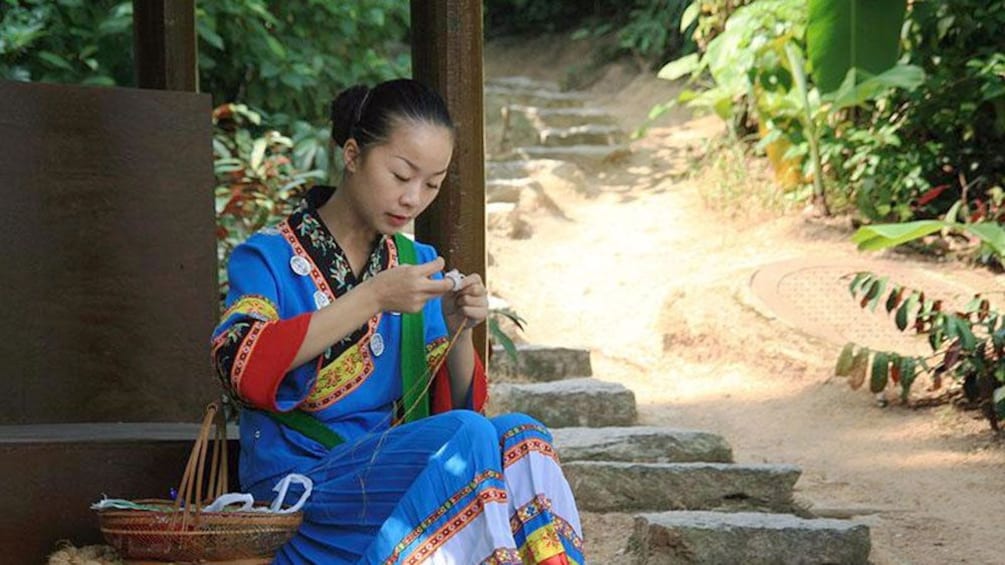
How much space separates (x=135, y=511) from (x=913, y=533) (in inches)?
118

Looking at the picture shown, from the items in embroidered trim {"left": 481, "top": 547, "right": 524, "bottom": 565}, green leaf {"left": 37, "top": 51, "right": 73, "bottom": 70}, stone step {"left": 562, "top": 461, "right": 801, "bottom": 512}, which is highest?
green leaf {"left": 37, "top": 51, "right": 73, "bottom": 70}

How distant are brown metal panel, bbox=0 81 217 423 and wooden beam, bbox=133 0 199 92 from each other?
2.12 ft

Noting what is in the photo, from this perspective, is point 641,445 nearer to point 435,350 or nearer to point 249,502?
point 435,350

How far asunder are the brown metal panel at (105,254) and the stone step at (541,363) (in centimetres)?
260

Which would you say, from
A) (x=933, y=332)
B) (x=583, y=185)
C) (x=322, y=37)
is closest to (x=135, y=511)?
(x=933, y=332)

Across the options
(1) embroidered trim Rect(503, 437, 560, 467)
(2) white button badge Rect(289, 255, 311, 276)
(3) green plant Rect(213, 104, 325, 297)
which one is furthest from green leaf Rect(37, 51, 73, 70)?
(1) embroidered trim Rect(503, 437, 560, 467)

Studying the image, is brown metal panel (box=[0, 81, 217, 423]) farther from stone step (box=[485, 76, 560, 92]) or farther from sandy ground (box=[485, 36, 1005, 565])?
stone step (box=[485, 76, 560, 92])

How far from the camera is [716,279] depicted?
26.3ft

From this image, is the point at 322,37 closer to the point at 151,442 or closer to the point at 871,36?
the point at 871,36

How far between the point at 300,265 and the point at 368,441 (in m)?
0.39

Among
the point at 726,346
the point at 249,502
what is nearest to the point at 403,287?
the point at 249,502

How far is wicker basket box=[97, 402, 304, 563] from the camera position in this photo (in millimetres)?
2697

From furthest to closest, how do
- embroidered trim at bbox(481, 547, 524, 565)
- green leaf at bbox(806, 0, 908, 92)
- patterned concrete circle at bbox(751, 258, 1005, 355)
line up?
green leaf at bbox(806, 0, 908, 92) < patterned concrete circle at bbox(751, 258, 1005, 355) < embroidered trim at bbox(481, 547, 524, 565)

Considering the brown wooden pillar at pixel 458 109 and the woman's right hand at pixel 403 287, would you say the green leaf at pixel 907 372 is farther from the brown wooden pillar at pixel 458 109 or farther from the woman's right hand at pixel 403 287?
the woman's right hand at pixel 403 287
